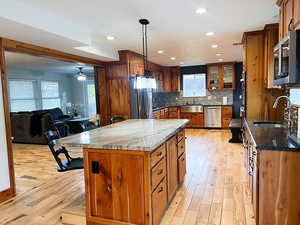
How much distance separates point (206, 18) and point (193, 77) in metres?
5.66

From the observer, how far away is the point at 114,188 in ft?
6.93

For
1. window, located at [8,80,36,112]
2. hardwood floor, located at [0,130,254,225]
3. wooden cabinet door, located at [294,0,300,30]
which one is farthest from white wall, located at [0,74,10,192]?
window, located at [8,80,36,112]

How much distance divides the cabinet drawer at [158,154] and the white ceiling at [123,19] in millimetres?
1662

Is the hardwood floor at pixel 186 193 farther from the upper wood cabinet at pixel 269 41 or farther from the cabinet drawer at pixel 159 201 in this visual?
the upper wood cabinet at pixel 269 41

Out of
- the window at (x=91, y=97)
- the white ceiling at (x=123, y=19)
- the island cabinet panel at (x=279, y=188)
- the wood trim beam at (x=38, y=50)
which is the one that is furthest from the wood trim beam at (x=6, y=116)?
the window at (x=91, y=97)

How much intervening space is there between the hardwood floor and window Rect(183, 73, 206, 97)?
13.3ft

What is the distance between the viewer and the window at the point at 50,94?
898 cm

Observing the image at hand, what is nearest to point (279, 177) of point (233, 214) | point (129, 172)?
point (233, 214)

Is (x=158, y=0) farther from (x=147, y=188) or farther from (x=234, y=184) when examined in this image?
(x=234, y=184)

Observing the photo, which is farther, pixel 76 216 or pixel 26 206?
pixel 26 206

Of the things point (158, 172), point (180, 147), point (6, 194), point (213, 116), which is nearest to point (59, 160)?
point (6, 194)

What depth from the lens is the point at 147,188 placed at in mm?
2002

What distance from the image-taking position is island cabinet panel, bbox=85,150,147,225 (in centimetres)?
204

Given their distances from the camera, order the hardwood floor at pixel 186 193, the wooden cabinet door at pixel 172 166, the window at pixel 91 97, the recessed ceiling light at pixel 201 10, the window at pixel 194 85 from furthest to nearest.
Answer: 1. the window at pixel 91 97
2. the window at pixel 194 85
3. the recessed ceiling light at pixel 201 10
4. the wooden cabinet door at pixel 172 166
5. the hardwood floor at pixel 186 193
